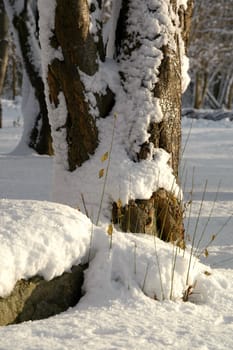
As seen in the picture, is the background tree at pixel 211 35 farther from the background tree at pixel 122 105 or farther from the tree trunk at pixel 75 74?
the tree trunk at pixel 75 74

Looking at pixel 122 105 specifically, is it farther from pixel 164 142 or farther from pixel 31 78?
pixel 31 78

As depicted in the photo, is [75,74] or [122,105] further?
[122,105]

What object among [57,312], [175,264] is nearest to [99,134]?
[175,264]

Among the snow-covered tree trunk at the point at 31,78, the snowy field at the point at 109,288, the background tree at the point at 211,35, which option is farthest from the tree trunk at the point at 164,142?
the background tree at the point at 211,35

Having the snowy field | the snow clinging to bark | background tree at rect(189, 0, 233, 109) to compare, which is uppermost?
background tree at rect(189, 0, 233, 109)

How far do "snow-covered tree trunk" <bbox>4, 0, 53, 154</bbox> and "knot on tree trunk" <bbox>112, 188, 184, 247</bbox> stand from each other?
5656 mm

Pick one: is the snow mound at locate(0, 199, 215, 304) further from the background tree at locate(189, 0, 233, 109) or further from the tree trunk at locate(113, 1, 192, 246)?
the background tree at locate(189, 0, 233, 109)

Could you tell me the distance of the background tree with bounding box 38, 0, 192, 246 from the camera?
3.26 meters

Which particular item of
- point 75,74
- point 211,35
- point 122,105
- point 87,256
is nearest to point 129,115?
point 122,105

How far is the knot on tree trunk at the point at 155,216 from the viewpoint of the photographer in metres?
3.27

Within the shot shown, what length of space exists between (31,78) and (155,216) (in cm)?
613

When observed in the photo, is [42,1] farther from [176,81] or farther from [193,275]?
[193,275]

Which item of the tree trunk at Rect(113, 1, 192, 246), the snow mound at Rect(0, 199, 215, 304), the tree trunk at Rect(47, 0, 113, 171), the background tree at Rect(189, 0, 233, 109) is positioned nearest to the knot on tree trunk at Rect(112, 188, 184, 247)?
the tree trunk at Rect(113, 1, 192, 246)

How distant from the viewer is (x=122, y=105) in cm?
339
